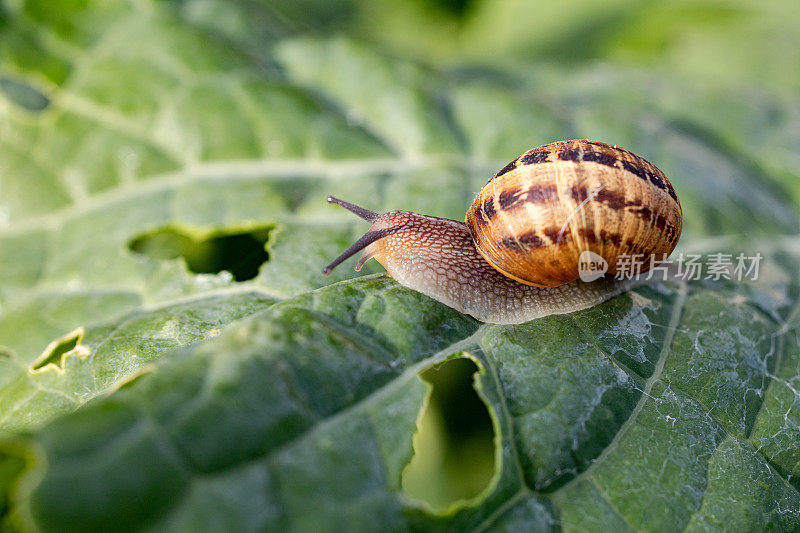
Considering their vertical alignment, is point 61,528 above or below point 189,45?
below

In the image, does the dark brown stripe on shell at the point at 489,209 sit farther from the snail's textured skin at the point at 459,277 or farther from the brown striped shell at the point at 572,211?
the snail's textured skin at the point at 459,277

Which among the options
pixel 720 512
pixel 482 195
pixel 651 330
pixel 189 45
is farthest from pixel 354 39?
pixel 720 512

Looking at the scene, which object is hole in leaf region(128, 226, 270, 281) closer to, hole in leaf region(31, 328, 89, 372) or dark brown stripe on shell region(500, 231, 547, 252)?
hole in leaf region(31, 328, 89, 372)

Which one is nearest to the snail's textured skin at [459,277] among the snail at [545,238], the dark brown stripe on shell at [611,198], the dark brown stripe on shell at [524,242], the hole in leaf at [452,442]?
the snail at [545,238]

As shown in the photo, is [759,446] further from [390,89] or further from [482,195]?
[390,89]

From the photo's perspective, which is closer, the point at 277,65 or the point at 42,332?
the point at 42,332

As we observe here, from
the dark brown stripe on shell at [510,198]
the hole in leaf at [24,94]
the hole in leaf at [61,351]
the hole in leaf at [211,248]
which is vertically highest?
the hole in leaf at [24,94]

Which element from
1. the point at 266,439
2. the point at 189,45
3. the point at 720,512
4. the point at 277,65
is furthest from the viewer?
the point at 277,65
